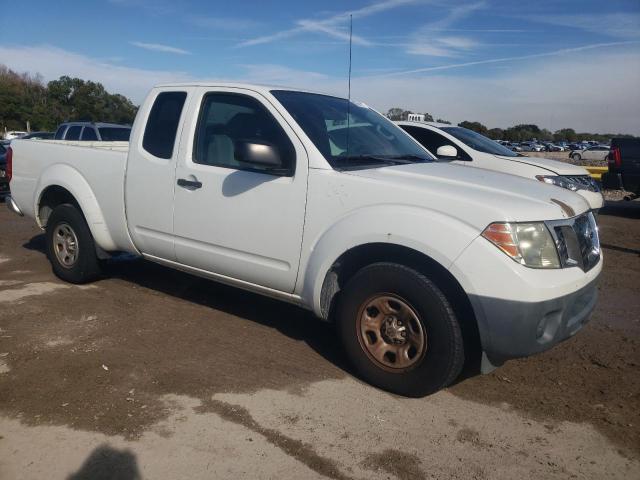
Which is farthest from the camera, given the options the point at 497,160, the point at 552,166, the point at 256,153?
the point at 552,166

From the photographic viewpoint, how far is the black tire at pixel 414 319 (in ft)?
10.6

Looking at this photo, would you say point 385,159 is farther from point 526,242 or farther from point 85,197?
point 85,197

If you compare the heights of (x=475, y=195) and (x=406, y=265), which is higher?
(x=475, y=195)

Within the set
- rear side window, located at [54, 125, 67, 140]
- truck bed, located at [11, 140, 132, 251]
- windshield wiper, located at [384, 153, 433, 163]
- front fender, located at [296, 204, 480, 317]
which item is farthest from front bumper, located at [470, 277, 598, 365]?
rear side window, located at [54, 125, 67, 140]

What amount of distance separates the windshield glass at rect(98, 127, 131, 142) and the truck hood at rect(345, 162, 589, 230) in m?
11.0

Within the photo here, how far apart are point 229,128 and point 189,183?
20.6 inches

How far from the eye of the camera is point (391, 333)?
3492 mm

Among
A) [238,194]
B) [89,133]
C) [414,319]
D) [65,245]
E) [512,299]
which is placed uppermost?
[89,133]

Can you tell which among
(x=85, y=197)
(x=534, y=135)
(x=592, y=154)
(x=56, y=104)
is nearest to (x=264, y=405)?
(x=85, y=197)

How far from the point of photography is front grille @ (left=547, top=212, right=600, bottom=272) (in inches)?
127

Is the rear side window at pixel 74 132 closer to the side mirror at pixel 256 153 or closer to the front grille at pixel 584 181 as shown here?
the front grille at pixel 584 181

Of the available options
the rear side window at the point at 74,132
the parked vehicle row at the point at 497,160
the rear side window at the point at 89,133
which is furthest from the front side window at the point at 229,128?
the rear side window at the point at 74,132

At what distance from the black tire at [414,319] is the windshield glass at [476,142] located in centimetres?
558

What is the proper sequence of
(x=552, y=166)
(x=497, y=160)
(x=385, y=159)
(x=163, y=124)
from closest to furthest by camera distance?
1. (x=385, y=159)
2. (x=163, y=124)
3. (x=497, y=160)
4. (x=552, y=166)
